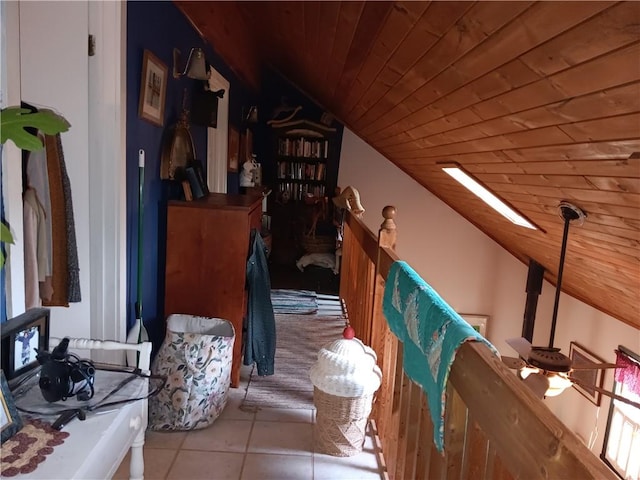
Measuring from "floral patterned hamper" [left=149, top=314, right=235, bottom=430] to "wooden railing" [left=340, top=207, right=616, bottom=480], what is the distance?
825 mm

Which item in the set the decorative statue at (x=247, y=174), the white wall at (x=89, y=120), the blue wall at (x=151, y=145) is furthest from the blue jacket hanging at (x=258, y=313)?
the decorative statue at (x=247, y=174)

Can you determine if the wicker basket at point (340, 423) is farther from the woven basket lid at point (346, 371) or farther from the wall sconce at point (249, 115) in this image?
the wall sconce at point (249, 115)

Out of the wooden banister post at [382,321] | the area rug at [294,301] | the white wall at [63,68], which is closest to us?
the white wall at [63,68]

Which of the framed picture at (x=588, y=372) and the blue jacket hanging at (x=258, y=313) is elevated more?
the blue jacket hanging at (x=258, y=313)

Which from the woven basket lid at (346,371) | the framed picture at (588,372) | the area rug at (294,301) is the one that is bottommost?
the framed picture at (588,372)

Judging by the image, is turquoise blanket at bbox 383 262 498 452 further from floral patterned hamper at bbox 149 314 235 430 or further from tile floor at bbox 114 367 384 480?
floral patterned hamper at bbox 149 314 235 430

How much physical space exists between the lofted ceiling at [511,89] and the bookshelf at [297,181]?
1.79 meters

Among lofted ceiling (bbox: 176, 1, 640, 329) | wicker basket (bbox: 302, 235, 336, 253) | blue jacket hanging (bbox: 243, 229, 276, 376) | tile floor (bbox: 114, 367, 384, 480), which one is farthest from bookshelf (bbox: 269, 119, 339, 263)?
tile floor (bbox: 114, 367, 384, 480)

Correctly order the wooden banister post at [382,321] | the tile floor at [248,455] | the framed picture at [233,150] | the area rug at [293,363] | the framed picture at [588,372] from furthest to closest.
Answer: the framed picture at [588,372] → the framed picture at [233,150] → the area rug at [293,363] → the wooden banister post at [382,321] → the tile floor at [248,455]

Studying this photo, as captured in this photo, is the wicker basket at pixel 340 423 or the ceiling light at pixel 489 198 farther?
the ceiling light at pixel 489 198

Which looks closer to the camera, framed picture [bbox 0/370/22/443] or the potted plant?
the potted plant

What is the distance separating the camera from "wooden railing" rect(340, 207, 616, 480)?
2.48 ft

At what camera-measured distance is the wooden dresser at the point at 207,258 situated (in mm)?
2574

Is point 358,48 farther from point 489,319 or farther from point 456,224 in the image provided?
point 489,319
